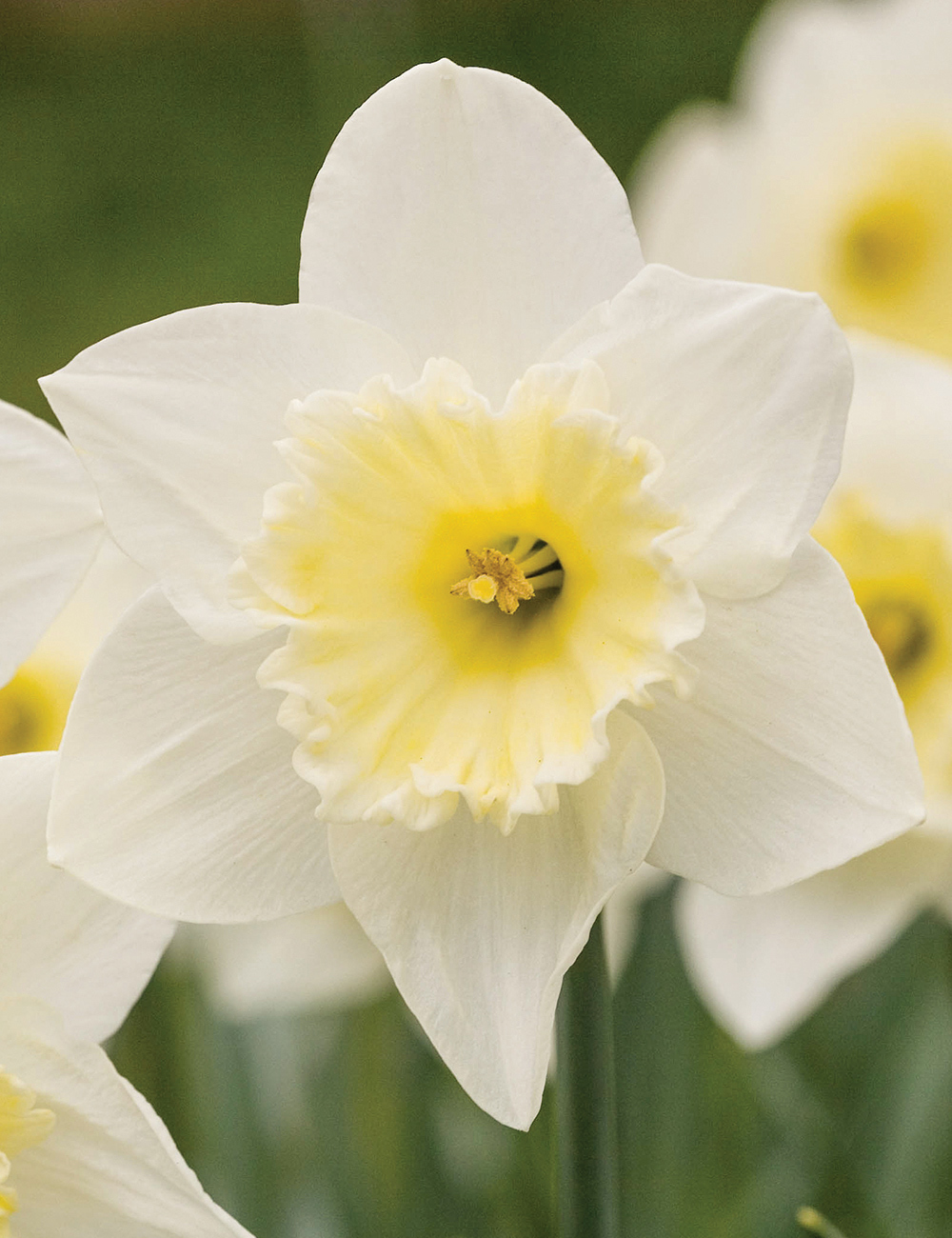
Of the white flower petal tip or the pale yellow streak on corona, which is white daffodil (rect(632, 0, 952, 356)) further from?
the pale yellow streak on corona

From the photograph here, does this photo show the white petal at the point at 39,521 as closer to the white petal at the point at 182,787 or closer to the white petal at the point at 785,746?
the white petal at the point at 182,787

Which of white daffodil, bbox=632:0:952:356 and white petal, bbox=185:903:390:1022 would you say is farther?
white daffodil, bbox=632:0:952:356

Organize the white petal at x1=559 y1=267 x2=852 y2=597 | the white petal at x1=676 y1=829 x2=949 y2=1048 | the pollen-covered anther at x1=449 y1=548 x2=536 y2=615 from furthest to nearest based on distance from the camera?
the white petal at x1=676 y1=829 x2=949 y2=1048 < the pollen-covered anther at x1=449 y1=548 x2=536 y2=615 < the white petal at x1=559 y1=267 x2=852 y2=597

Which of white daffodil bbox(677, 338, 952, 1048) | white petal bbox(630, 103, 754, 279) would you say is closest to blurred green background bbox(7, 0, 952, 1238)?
white daffodil bbox(677, 338, 952, 1048)

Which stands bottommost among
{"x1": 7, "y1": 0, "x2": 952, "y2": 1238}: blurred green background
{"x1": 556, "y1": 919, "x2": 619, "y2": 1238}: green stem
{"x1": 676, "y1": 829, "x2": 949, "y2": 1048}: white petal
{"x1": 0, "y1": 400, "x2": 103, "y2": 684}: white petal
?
{"x1": 7, "y1": 0, "x2": 952, "y2": 1238}: blurred green background

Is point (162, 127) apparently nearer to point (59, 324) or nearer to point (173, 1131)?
point (59, 324)

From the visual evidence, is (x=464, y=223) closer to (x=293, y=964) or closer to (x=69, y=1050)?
(x=69, y=1050)
